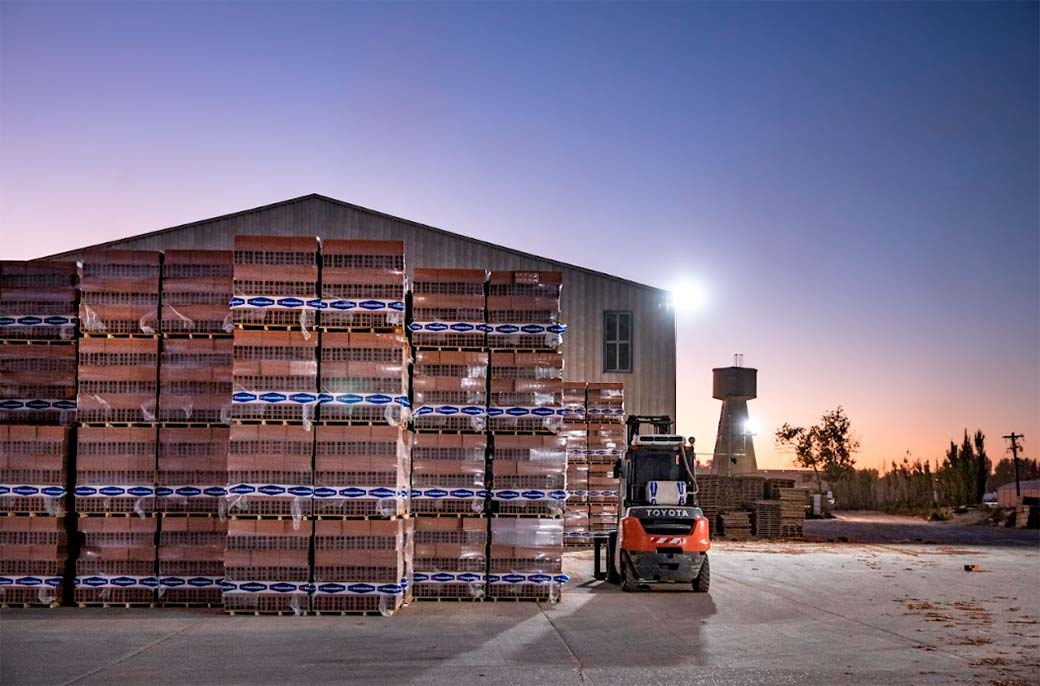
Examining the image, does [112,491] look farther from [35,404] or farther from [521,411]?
[521,411]

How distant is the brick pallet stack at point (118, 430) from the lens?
1596 centimetres

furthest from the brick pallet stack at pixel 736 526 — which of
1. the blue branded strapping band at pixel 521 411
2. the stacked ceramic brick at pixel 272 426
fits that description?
the stacked ceramic brick at pixel 272 426

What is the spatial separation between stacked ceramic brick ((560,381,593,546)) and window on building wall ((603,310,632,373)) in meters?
2.60

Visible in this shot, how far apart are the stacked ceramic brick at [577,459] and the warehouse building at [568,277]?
218 cm

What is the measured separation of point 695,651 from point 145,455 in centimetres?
882

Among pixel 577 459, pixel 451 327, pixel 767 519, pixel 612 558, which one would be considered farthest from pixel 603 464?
pixel 451 327

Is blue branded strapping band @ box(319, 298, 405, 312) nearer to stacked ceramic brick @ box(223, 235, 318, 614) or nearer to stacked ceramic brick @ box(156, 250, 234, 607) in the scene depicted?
stacked ceramic brick @ box(223, 235, 318, 614)

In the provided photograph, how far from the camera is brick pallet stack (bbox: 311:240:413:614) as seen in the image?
15.3 m

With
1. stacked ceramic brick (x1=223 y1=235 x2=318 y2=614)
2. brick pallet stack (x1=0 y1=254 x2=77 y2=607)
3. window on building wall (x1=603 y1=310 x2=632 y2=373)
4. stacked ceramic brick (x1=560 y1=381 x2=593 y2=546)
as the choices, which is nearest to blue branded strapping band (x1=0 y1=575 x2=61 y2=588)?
brick pallet stack (x1=0 y1=254 x2=77 y2=607)

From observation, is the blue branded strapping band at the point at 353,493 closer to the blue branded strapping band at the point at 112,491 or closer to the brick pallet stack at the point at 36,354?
the blue branded strapping band at the point at 112,491

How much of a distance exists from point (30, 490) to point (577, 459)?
15939 millimetres

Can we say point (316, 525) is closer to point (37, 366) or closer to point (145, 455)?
point (145, 455)

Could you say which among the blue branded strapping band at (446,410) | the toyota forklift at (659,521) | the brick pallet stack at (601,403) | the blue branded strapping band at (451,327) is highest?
the blue branded strapping band at (451,327)

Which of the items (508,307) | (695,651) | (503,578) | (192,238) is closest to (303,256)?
(508,307)
